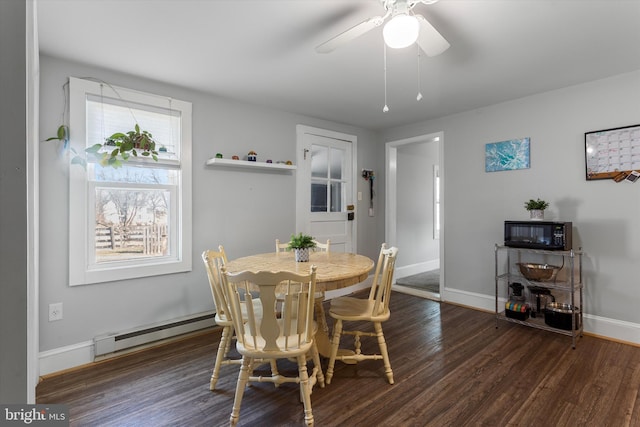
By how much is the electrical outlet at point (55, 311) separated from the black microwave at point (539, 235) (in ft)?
12.7

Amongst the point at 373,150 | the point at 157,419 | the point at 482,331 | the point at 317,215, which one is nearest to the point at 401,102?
the point at 373,150

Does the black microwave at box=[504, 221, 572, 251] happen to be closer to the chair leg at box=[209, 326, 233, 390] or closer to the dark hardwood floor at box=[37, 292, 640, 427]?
the dark hardwood floor at box=[37, 292, 640, 427]

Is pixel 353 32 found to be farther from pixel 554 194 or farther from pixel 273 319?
pixel 554 194

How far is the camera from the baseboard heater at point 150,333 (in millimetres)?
2416

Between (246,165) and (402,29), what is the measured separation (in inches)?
82.2

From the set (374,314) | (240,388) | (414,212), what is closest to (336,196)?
(414,212)

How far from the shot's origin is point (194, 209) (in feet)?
9.87

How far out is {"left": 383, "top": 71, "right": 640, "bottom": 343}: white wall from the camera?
272cm

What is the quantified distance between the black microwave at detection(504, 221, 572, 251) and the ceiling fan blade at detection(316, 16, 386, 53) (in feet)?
7.74

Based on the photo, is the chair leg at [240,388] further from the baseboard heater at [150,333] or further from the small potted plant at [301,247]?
the baseboard heater at [150,333]

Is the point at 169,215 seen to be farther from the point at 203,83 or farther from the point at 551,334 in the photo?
the point at 551,334

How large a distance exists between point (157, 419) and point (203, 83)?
2576mm

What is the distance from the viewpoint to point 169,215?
9.57 ft
